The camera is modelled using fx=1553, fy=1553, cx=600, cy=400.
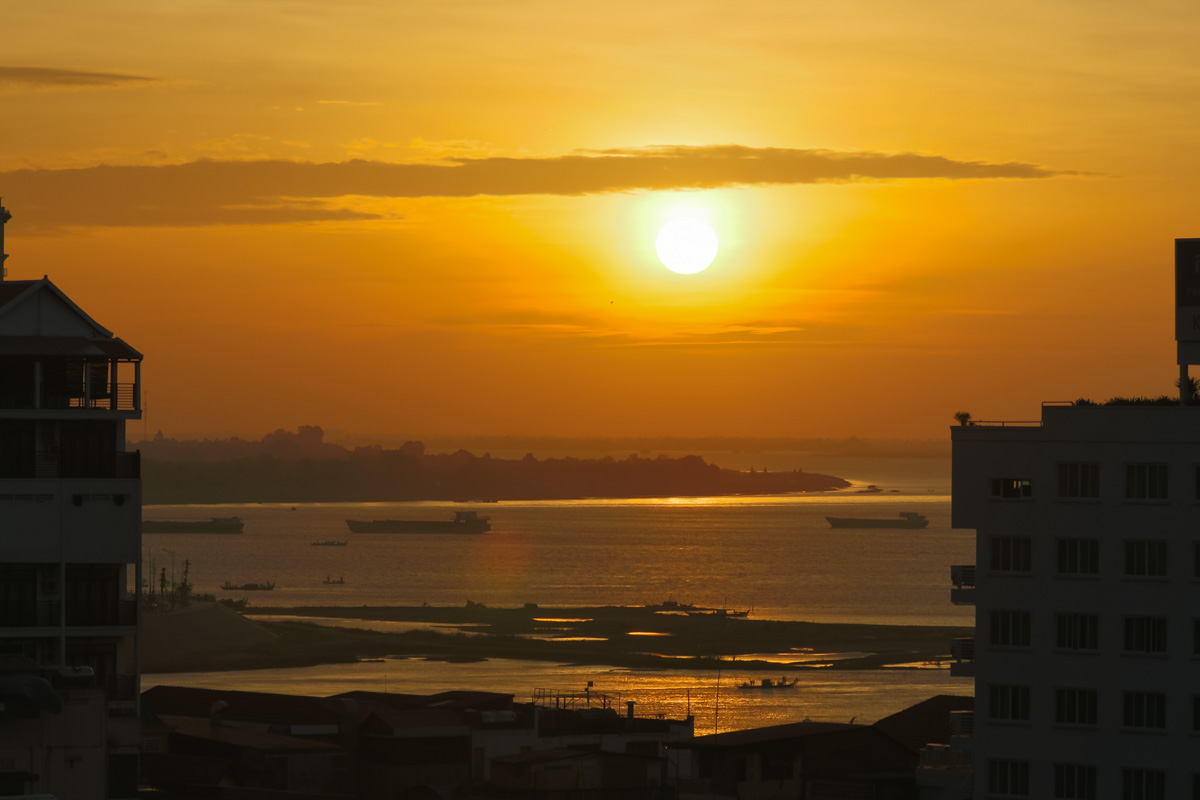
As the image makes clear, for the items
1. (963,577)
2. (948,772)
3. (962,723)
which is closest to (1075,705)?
(962,723)

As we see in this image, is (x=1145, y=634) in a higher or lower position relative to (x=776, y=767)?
higher

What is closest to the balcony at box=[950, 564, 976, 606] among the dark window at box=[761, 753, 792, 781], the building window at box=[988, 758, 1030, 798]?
the building window at box=[988, 758, 1030, 798]

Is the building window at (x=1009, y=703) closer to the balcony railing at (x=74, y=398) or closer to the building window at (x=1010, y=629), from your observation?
the building window at (x=1010, y=629)

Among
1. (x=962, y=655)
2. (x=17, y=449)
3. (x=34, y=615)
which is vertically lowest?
(x=962, y=655)

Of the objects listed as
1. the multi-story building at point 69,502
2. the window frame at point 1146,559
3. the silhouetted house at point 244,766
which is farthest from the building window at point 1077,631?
the silhouetted house at point 244,766

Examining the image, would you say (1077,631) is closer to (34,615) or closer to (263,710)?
(34,615)

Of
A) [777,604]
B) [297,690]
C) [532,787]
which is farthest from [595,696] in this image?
[777,604]
